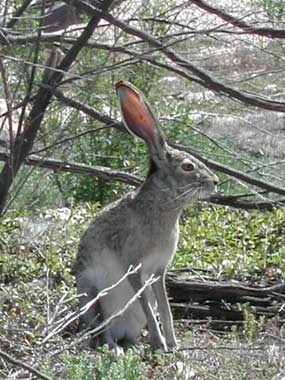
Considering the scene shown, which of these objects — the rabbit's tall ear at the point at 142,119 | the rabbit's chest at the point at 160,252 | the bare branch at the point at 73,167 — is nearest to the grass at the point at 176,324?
the rabbit's chest at the point at 160,252

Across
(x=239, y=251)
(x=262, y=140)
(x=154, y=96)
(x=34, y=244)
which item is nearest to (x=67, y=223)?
(x=34, y=244)

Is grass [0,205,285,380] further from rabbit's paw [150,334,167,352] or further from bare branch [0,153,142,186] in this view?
bare branch [0,153,142,186]

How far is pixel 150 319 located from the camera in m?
6.26

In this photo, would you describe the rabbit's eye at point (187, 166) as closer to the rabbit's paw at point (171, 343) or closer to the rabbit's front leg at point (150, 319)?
the rabbit's front leg at point (150, 319)

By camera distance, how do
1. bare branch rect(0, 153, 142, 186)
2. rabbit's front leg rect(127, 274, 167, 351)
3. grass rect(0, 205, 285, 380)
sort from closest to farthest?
grass rect(0, 205, 285, 380) → rabbit's front leg rect(127, 274, 167, 351) → bare branch rect(0, 153, 142, 186)

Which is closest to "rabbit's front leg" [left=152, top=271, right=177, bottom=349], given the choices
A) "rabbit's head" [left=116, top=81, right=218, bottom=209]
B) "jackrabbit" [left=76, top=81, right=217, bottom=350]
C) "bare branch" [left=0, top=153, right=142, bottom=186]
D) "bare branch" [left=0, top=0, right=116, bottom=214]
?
"jackrabbit" [left=76, top=81, right=217, bottom=350]

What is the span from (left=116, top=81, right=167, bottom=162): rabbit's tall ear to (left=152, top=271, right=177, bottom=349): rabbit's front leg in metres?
0.60

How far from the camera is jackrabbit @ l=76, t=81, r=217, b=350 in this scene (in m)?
6.27

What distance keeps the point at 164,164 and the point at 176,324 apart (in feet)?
3.40

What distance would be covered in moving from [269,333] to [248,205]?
132cm

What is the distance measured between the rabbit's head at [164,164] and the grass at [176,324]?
Result: 645 millimetres

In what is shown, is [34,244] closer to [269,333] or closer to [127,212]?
[127,212]

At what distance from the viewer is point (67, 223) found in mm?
8250

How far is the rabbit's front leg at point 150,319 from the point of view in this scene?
6211 mm
